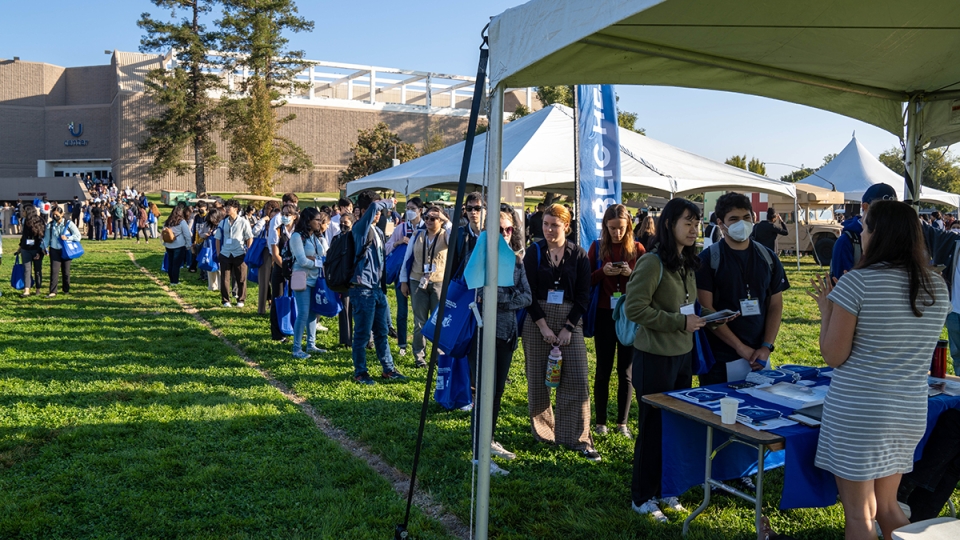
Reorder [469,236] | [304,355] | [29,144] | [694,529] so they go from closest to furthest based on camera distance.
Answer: [694,529]
[469,236]
[304,355]
[29,144]

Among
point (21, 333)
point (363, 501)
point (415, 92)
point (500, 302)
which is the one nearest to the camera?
point (363, 501)

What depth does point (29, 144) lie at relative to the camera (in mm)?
59062

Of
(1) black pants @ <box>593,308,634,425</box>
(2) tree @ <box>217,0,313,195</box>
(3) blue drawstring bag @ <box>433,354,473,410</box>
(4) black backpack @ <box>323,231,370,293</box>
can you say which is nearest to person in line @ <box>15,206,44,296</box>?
(4) black backpack @ <box>323,231,370,293</box>

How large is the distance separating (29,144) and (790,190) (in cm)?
6695

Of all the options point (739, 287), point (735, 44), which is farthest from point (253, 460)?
point (735, 44)

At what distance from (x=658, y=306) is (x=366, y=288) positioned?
3.40 meters

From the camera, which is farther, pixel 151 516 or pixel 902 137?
pixel 902 137

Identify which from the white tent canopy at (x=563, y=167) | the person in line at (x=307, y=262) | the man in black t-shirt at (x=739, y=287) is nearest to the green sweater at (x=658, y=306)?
the man in black t-shirt at (x=739, y=287)

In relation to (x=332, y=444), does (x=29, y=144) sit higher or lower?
higher

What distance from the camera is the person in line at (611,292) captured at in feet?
16.2

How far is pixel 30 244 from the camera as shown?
11484 mm

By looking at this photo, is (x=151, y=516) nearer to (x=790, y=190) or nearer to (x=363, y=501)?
(x=363, y=501)

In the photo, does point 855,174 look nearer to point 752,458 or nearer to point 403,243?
point 403,243

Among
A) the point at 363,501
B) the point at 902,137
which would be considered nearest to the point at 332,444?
the point at 363,501
